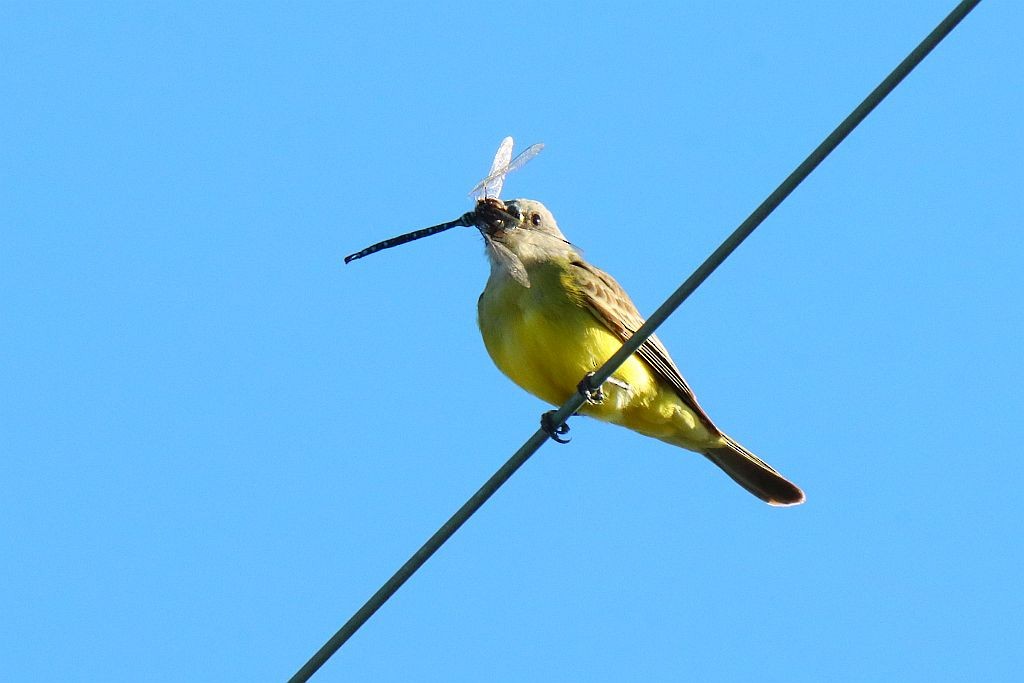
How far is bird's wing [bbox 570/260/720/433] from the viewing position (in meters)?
8.09

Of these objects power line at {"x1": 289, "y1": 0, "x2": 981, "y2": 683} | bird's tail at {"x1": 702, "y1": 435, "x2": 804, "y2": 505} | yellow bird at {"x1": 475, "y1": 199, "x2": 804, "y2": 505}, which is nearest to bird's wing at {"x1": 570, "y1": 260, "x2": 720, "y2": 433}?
yellow bird at {"x1": 475, "y1": 199, "x2": 804, "y2": 505}

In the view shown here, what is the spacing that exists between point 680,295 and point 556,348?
9.33 feet

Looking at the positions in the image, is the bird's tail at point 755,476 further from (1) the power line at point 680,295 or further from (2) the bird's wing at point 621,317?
(1) the power line at point 680,295

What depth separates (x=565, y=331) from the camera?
25.7 ft

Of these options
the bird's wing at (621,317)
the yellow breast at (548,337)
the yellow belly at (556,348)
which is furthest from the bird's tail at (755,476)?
the yellow breast at (548,337)

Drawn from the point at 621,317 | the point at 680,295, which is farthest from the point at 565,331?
the point at 680,295

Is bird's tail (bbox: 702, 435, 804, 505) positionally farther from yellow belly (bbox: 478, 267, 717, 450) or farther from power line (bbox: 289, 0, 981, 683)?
power line (bbox: 289, 0, 981, 683)

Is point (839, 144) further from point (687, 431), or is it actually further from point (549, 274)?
point (687, 431)

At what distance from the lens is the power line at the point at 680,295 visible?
14.1ft

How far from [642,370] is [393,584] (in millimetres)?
3553

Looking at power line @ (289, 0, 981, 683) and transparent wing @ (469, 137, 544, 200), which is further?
transparent wing @ (469, 137, 544, 200)

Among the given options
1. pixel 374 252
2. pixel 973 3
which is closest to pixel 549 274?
pixel 374 252

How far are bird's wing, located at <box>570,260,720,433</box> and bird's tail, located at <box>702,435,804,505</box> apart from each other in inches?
25.7

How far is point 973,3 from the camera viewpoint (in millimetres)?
4188
